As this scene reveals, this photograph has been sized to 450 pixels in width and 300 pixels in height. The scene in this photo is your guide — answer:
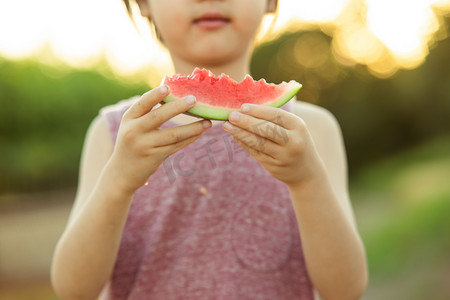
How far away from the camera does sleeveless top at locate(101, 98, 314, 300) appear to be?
2027 mm

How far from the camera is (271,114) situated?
155cm

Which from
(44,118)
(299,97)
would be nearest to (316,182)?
(44,118)

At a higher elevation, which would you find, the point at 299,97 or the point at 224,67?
the point at 299,97

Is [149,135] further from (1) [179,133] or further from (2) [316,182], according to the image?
(2) [316,182]

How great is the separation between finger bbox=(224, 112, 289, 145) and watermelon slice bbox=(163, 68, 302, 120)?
0.15m

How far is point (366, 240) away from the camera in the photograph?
759 centimetres

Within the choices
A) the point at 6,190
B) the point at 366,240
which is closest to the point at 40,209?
the point at 6,190

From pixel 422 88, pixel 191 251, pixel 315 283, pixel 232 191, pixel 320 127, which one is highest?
pixel 422 88

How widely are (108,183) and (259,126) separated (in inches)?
21.9

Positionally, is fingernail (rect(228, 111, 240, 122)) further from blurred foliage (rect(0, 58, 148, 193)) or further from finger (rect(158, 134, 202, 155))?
blurred foliage (rect(0, 58, 148, 193))

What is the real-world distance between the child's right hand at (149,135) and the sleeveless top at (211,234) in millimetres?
487

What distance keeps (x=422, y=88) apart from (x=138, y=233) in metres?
14.2

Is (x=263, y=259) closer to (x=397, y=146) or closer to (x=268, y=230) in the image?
(x=268, y=230)

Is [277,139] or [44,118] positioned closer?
[277,139]
